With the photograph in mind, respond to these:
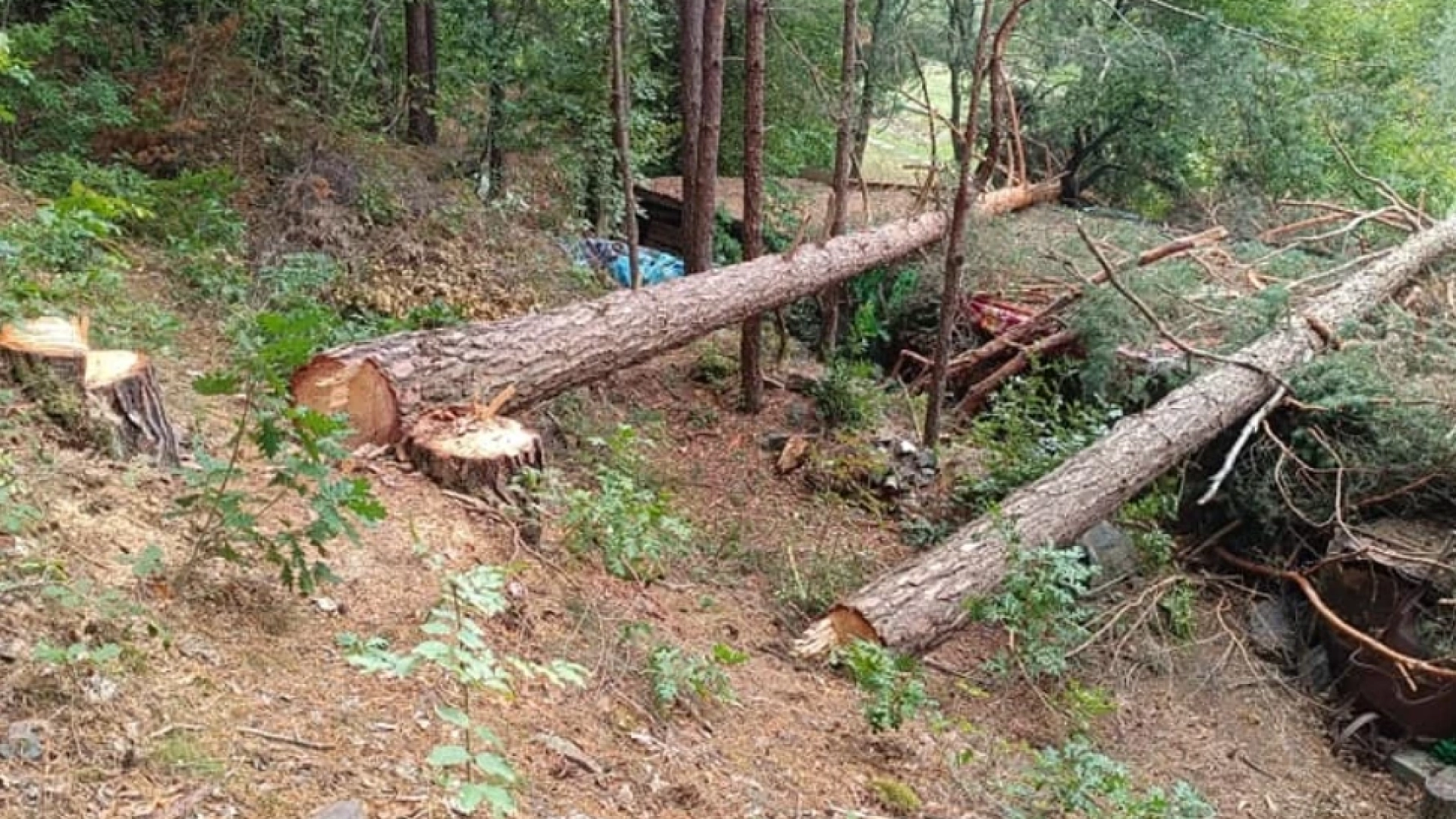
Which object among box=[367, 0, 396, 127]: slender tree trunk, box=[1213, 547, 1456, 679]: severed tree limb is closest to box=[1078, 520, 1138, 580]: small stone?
box=[1213, 547, 1456, 679]: severed tree limb

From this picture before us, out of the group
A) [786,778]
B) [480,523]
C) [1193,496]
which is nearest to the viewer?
[786,778]

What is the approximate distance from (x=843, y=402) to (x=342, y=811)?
592cm

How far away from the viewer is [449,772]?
2289 mm

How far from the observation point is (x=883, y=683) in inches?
147

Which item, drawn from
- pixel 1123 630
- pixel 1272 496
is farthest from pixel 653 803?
pixel 1272 496

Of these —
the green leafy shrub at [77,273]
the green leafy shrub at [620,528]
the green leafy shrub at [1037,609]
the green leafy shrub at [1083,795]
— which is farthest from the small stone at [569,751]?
→ the green leafy shrub at [1037,609]

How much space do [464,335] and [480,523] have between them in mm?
1186

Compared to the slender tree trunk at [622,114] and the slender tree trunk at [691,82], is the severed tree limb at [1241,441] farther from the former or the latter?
the slender tree trunk at [691,82]

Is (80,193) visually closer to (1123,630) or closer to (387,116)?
(1123,630)

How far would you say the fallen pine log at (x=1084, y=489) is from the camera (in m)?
4.60

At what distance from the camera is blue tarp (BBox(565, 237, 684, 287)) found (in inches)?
349

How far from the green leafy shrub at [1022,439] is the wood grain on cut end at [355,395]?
3.52m

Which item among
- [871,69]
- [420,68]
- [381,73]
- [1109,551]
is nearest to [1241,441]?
[1109,551]

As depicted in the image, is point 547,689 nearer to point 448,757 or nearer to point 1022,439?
point 448,757
